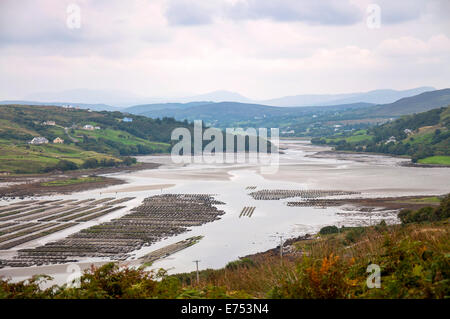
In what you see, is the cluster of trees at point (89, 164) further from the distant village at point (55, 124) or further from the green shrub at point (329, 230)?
the green shrub at point (329, 230)

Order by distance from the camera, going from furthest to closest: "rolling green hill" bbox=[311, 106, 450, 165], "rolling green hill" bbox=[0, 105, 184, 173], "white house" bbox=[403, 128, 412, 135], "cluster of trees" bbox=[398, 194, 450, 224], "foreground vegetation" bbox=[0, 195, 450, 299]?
"white house" bbox=[403, 128, 412, 135] → "rolling green hill" bbox=[311, 106, 450, 165] → "rolling green hill" bbox=[0, 105, 184, 173] → "cluster of trees" bbox=[398, 194, 450, 224] → "foreground vegetation" bbox=[0, 195, 450, 299]

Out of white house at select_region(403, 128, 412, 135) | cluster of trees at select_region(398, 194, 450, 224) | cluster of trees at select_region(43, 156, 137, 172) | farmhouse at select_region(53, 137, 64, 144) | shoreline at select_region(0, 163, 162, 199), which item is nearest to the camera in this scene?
cluster of trees at select_region(398, 194, 450, 224)

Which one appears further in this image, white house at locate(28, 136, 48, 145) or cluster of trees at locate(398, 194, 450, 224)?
white house at locate(28, 136, 48, 145)

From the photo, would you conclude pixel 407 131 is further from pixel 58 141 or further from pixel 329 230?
pixel 329 230

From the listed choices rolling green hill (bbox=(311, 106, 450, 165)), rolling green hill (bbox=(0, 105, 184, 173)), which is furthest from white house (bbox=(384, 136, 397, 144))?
rolling green hill (bbox=(0, 105, 184, 173))

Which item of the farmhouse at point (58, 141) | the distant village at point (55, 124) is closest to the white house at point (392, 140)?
the distant village at point (55, 124)

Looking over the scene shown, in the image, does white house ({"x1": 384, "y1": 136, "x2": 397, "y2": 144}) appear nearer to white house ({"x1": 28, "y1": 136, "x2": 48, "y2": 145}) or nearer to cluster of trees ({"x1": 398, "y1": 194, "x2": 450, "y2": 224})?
white house ({"x1": 28, "y1": 136, "x2": 48, "y2": 145})

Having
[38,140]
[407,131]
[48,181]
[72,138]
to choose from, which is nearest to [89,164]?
[48,181]

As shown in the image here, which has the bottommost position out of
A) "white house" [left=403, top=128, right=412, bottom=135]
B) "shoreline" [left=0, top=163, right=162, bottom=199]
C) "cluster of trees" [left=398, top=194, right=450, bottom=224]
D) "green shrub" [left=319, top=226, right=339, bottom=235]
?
"shoreline" [left=0, top=163, right=162, bottom=199]
